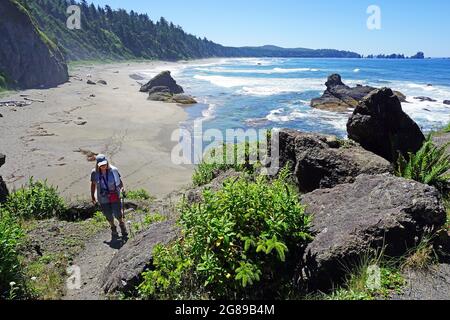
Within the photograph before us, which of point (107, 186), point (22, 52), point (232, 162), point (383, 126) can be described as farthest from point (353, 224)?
point (22, 52)

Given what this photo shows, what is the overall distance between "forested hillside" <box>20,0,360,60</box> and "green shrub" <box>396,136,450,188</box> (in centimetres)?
8495

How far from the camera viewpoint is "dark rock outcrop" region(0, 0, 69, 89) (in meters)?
43.2

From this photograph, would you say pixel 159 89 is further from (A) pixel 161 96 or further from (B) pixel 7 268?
(B) pixel 7 268

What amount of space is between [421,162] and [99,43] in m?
127

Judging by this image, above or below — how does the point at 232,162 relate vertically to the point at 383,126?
below

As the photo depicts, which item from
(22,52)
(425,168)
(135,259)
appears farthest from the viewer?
(22,52)

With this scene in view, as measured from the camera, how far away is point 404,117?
319 inches

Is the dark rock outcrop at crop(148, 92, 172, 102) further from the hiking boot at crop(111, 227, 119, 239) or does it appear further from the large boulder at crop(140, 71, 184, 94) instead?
the hiking boot at crop(111, 227, 119, 239)

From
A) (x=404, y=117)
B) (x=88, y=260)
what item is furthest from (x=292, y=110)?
(x=88, y=260)

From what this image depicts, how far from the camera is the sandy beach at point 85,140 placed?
16194 millimetres

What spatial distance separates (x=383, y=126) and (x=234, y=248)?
5125 millimetres

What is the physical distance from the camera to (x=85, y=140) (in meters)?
22.6

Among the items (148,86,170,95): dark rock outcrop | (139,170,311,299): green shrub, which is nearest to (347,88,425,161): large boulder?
(139,170,311,299): green shrub

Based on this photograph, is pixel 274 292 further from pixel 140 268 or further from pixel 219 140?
pixel 219 140
